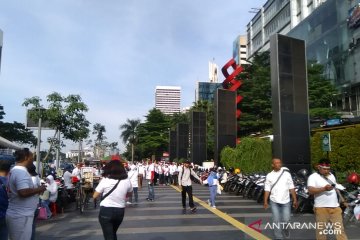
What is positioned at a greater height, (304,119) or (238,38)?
(238,38)

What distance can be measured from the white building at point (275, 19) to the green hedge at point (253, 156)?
36.6 meters

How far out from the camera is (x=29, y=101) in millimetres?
17312

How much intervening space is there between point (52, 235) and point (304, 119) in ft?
41.1

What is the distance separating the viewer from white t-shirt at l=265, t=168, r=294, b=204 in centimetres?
711

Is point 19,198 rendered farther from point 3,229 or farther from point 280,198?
point 280,198

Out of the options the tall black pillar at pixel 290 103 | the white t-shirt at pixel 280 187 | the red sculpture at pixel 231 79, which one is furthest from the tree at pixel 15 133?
the white t-shirt at pixel 280 187

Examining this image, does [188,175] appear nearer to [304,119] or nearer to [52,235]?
[52,235]

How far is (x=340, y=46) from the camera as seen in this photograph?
40344mm

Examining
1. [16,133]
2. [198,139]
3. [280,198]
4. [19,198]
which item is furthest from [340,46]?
[16,133]

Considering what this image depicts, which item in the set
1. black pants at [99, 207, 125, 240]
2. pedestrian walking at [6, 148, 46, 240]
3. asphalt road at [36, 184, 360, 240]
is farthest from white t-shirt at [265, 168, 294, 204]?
pedestrian walking at [6, 148, 46, 240]

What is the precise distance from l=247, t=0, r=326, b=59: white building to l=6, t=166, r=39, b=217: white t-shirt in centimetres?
5343

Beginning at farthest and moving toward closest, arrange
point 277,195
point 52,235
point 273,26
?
point 273,26
point 52,235
point 277,195

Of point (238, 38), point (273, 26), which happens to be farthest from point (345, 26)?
point (238, 38)

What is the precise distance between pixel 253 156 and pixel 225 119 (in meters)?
8.38
